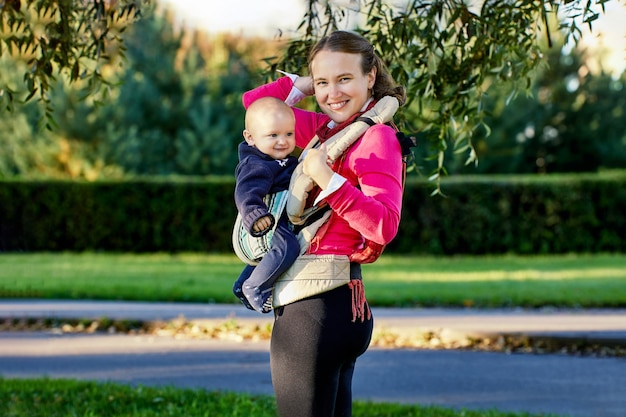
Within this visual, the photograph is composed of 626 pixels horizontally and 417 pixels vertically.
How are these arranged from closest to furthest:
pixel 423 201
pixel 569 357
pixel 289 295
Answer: pixel 289 295, pixel 569 357, pixel 423 201

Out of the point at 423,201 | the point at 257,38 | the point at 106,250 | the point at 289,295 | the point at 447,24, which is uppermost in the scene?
the point at 257,38

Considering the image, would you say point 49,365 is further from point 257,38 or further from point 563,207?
point 257,38

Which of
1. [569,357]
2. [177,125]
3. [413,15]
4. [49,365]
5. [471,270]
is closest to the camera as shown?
[413,15]

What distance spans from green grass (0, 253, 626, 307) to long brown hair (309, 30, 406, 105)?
8.26 metres

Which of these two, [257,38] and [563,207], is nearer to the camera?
[563,207]

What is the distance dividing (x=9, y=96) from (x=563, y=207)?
15071 mm

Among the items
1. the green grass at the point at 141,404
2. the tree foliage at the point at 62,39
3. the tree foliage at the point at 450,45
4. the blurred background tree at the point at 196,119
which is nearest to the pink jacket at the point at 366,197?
the tree foliage at the point at 450,45

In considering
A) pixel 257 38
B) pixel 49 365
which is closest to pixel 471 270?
pixel 49 365

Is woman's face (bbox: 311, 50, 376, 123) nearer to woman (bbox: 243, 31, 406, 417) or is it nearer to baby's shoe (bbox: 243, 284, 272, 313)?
woman (bbox: 243, 31, 406, 417)

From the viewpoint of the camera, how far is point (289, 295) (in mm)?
2596

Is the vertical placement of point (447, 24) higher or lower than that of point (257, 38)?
lower

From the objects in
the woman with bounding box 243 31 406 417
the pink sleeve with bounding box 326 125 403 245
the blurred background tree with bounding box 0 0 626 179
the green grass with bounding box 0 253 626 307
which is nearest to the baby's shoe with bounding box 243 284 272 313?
the woman with bounding box 243 31 406 417

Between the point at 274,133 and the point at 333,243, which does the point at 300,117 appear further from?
the point at 333,243

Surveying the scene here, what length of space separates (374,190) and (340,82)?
0.39m
